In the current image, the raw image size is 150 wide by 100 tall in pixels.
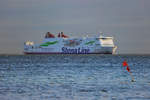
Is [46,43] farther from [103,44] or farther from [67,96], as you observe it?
[67,96]

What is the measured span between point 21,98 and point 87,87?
5.92 metres

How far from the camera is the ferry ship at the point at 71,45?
13300 cm

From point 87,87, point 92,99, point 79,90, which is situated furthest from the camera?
point 87,87

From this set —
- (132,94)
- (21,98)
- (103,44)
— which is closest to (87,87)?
(132,94)

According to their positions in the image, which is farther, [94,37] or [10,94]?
[94,37]

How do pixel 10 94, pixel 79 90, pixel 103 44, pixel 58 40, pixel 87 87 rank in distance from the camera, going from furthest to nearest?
pixel 58 40 < pixel 103 44 < pixel 87 87 < pixel 79 90 < pixel 10 94

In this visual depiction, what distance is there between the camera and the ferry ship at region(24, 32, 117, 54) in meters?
133

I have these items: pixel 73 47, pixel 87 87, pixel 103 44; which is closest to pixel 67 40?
pixel 73 47

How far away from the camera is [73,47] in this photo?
138m

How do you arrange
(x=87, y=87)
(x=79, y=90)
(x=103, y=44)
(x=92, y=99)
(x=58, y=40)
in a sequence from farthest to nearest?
(x=58, y=40), (x=103, y=44), (x=87, y=87), (x=79, y=90), (x=92, y=99)

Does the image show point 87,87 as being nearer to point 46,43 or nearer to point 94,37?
point 94,37

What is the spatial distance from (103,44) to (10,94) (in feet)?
365

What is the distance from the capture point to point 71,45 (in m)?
139

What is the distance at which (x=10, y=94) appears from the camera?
21656mm
